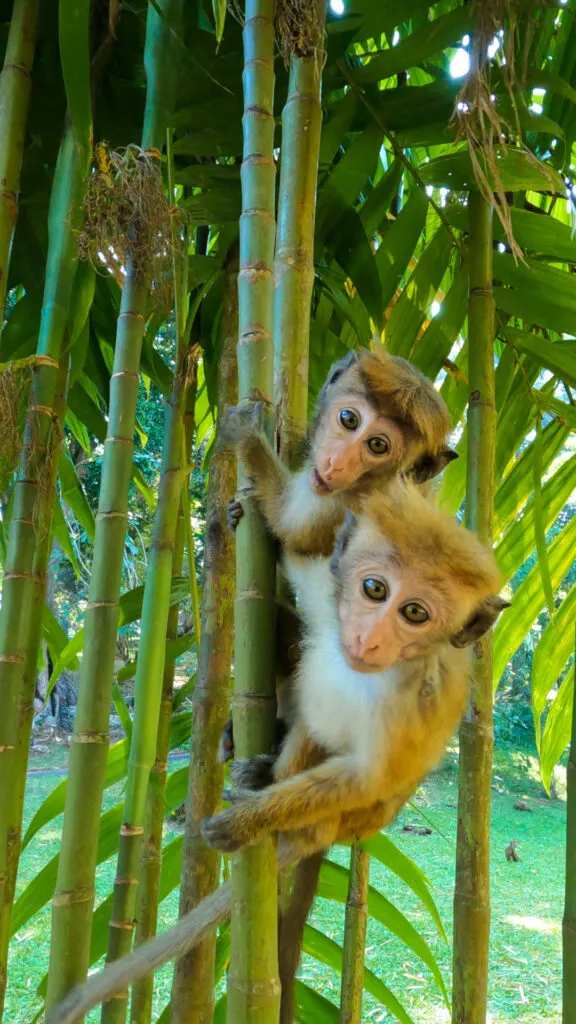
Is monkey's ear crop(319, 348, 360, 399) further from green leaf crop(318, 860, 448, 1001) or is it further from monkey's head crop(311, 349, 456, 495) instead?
green leaf crop(318, 860, 448, 1001)

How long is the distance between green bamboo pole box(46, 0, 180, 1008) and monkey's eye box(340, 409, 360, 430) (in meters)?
0.40

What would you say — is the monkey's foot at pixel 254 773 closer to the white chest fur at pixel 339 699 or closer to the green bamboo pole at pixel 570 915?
the white chest fur at pixel 339 699

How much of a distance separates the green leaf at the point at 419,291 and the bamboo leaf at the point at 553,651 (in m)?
0.72

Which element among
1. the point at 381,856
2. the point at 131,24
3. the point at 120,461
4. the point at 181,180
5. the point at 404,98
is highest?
the point at 131,24

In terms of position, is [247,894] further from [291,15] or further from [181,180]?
[181,180]

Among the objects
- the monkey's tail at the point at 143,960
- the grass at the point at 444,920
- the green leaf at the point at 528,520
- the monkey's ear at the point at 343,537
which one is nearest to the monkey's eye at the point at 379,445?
the monkey's ear at the point at 343,537

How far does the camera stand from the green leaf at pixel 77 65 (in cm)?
123

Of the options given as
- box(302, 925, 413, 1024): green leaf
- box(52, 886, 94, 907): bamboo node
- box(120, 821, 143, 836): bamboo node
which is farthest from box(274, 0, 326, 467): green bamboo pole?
box(302, 925, 413, 1024): green leaf

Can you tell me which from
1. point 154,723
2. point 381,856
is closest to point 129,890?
point 154,723

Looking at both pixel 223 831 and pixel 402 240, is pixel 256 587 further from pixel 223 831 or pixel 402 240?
pixel 402 240

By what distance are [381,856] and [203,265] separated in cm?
142

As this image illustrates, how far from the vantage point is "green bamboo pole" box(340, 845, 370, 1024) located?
1.64 meters

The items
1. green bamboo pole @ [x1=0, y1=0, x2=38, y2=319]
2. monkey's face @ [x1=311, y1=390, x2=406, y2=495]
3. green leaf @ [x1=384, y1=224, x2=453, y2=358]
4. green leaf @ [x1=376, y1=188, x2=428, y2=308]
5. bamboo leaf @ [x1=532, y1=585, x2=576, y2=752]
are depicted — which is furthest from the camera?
bamboo leaf @ [x1=532, y1=585, x2=576, y2=752]

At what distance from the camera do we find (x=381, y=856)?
178cm
